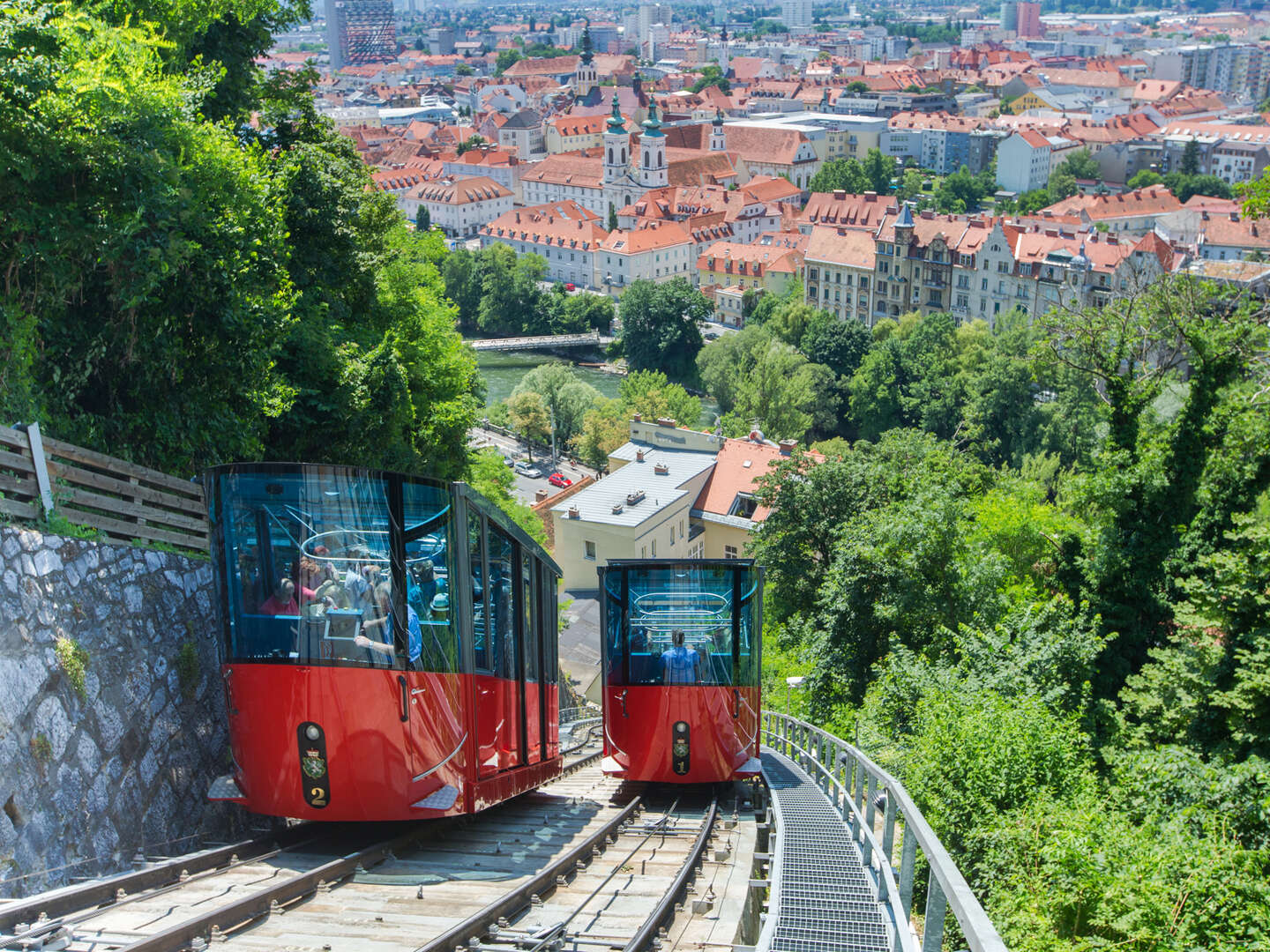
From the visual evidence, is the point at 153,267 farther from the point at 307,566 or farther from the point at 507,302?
the point at 507,302

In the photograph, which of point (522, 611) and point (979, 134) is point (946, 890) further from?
point (979, 134)

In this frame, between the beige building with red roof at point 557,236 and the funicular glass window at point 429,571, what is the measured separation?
102 meters

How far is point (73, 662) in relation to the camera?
28.5ft

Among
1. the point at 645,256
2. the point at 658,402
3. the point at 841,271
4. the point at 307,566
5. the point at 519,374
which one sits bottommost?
the point at 519,374

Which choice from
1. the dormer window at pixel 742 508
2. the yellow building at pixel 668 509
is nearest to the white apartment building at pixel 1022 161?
the yellow building at pixel 668 509

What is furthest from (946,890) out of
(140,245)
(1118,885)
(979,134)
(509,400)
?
(979,134)

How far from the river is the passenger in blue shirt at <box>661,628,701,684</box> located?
64.9 m

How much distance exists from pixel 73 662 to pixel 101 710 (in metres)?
0.47

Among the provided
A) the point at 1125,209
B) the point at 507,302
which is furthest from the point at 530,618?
the point at 1125,209

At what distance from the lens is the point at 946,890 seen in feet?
13.7

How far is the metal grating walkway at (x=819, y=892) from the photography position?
257 inches

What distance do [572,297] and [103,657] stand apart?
293ft

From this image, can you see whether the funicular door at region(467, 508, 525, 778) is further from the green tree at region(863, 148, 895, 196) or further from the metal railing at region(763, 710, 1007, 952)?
the green tree at region(863, 148, 895, 196)

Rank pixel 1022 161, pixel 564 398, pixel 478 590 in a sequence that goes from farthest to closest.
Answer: pixel 1022 161, pixel 564 398, pixel 478 590
